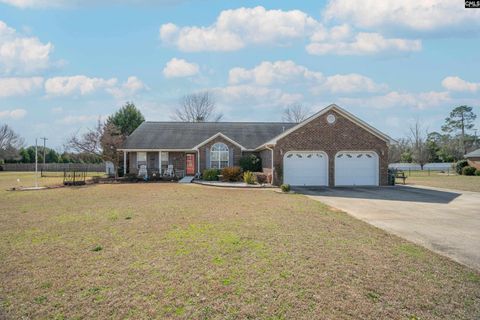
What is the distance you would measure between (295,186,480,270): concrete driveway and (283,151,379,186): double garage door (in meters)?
5.89

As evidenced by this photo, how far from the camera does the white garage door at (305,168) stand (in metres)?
21.2

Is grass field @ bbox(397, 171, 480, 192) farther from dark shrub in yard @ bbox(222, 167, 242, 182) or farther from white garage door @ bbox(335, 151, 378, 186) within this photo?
dark shrub in yard @ bbox(222, 167, 242, 182)

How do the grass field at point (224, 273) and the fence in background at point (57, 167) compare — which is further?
the fence in background at point (57, 167)

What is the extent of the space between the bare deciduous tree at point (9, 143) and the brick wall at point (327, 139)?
5933cm

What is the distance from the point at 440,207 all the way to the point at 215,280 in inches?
437

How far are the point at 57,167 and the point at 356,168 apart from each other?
5065cm

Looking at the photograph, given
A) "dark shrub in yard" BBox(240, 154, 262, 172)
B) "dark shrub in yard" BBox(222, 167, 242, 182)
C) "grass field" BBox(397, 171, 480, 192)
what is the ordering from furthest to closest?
"dark shrub in yard" BBox(240, 154, 262, 172)
"dark shrub in yard" BBox(222, 167, 242, 182)
"grass field" BBox(397, 171, 480, 192)

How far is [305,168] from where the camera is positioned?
69.8 ft

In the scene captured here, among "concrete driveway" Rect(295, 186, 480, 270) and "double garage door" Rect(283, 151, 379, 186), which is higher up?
"double garage door" Rect(283, 151, 379, 186)

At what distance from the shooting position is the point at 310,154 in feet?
69.8

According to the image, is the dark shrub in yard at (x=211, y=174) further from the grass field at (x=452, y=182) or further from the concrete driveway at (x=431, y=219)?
the grass field at (x=452, y=182)

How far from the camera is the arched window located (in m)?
26.6

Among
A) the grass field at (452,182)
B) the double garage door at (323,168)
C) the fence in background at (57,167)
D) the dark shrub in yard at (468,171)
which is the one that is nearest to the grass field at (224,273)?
the double garage door at (323,168)

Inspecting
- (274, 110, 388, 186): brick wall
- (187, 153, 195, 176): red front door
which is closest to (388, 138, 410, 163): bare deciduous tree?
(274, 110, 388, 186): brick wall
